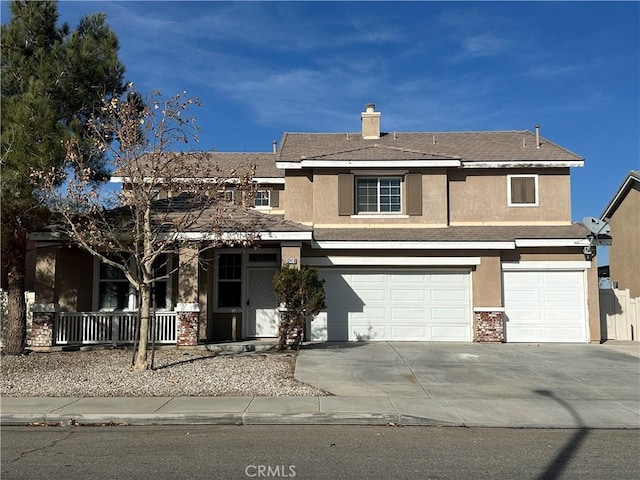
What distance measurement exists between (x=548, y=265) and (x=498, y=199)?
2.67 metres

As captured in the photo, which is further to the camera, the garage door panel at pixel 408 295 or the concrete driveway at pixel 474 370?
the garage door panel at pixel 408 295

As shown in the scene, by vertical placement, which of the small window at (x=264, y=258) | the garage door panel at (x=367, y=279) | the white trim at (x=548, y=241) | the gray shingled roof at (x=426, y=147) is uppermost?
the gray shingled roof at (x=426, y=147)

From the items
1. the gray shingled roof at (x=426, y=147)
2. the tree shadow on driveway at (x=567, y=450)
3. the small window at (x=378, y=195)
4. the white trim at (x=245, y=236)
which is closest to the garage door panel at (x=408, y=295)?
the small window at (x=378, y=195)

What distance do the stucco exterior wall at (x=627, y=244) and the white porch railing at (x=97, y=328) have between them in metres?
17.6

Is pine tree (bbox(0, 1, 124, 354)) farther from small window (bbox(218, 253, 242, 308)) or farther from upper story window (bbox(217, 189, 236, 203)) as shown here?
small window (bbox(218, 253, 242, 308))

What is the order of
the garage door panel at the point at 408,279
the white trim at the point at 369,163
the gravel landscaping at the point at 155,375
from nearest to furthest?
the gravel landscaping at the point at 155,375, the garage door panel at the point at 408,279, the white trim at the point at 369,163

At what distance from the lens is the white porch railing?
49.7ft

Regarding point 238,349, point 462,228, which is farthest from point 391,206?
point 238,349

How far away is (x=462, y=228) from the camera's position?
58.0 ft

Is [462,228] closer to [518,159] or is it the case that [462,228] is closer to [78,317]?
[518,159]

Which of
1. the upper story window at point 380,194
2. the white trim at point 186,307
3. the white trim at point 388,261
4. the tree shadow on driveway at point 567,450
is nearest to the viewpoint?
the tree shadow on driveway at point 567,450

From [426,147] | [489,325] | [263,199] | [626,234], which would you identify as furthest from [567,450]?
[626,234]

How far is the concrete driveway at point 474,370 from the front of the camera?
1049 centimetres

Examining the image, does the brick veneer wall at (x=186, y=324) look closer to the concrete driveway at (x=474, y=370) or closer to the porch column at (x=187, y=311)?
the porch column at (x=187, y=311)
